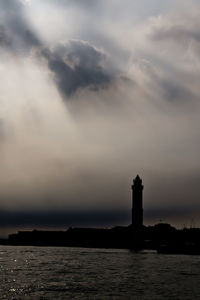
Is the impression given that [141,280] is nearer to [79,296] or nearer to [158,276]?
[158,276]

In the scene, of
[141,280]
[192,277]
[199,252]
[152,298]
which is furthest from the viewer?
[199,252]

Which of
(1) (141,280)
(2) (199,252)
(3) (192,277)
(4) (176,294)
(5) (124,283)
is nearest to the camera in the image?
(4) (176,294)

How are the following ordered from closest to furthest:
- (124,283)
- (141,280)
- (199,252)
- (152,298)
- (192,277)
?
(152,298) → (124,283) → (141,280) → (192,277) → (199,252)

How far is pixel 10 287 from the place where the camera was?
50.8 meters

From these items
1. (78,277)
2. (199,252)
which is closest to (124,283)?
(78,277)

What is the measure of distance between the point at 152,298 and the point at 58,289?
10.7 metres

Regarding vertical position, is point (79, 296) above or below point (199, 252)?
below

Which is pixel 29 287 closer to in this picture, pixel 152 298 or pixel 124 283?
pixel 124 283

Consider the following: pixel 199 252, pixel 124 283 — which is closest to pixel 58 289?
pixel 124 283

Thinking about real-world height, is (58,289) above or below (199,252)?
below

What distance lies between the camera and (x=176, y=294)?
46.3m

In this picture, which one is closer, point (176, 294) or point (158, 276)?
point (176, 294)

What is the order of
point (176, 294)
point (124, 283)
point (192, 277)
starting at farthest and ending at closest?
point (192, 277) < point (124, 283) < point (176, 294)

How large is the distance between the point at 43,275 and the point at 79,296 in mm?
21416
